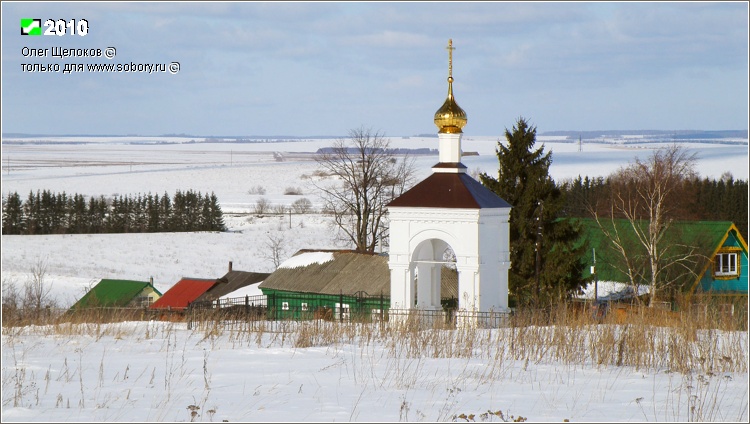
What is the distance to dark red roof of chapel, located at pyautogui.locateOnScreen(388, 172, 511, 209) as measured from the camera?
17891mm

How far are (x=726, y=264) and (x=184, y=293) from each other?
1849 cm

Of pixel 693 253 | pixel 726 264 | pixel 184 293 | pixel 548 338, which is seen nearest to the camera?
pixel 548 338

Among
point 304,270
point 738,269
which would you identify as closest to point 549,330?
point 304,270

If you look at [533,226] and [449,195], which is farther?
[533,226]

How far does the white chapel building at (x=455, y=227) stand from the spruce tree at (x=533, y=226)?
7.67m

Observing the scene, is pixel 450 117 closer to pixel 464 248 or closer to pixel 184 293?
pixel 464 248

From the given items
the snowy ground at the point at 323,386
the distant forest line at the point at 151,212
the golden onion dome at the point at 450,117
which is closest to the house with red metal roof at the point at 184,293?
the golden onion dome at the point at 450,117

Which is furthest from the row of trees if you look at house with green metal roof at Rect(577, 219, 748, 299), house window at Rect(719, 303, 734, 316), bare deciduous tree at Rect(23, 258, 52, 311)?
house window at Rect(719, 303, 734, 316)

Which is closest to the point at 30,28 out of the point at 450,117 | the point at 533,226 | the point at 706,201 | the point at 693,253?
the point at 450,117

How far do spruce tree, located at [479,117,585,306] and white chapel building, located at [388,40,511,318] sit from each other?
25.2ft

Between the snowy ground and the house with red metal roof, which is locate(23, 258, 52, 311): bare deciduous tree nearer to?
the house with red metal roof

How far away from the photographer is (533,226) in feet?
88.3

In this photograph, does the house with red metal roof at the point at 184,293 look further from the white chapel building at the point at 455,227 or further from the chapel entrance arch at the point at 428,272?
the white chapel building at the point at 455,227

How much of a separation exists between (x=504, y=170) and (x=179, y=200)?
141 ft
